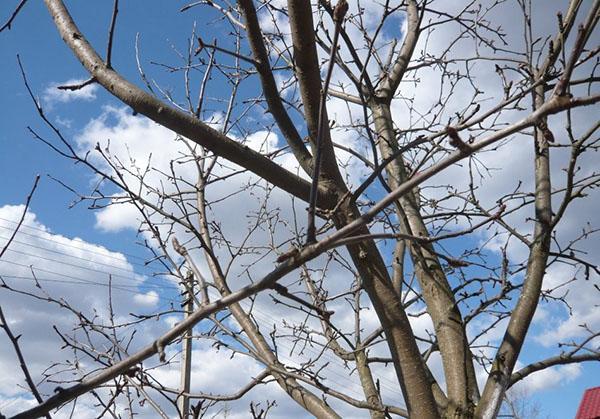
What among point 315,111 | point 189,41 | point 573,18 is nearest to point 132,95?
point 315,111

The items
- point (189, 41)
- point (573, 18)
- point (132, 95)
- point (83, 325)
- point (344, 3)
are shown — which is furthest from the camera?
point (189, 41)

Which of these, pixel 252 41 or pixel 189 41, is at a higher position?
pixel 189 41

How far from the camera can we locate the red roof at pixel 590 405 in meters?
12.2

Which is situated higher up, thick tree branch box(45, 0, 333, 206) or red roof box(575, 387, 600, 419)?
red roof box(575, 387, 600, 419)

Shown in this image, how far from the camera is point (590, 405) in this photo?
1270 cm

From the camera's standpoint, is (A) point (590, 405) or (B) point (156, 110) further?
(A) point (590, 405)

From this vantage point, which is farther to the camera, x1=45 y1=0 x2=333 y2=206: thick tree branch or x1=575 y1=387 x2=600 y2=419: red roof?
x1=575 y1=387 x2=600 y2=419: red roof

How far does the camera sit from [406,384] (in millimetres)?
1861

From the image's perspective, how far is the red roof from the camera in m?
12.2

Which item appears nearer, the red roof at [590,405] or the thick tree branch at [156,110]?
the thick tree branch at [156,110]

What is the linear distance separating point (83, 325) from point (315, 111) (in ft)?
4.66

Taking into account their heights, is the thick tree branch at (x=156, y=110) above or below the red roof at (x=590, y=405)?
below

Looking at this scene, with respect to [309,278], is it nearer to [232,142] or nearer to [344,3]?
[232,142]

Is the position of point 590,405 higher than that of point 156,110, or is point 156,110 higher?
point 590,405
